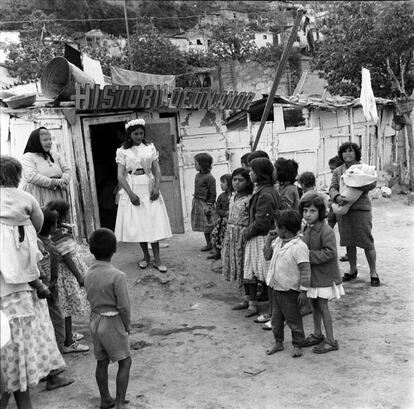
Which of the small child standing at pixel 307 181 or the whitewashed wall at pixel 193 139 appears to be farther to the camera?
the whitewashed wall at pixel 193 139

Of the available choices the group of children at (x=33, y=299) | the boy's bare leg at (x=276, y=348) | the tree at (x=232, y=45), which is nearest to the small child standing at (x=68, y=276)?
the group of children at (x=33, y=299)

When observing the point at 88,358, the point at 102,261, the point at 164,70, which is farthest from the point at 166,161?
the point at 164,70

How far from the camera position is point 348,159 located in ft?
19.5

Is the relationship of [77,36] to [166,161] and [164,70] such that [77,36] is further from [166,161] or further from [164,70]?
[166,161]

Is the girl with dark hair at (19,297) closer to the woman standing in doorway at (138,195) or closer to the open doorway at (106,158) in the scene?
the woman standing in doorway at (138,195)

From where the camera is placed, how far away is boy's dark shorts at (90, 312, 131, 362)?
333 cm

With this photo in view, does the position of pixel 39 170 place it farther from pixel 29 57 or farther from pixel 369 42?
pixel 29 57

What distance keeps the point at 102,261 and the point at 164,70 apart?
3020 centimetres

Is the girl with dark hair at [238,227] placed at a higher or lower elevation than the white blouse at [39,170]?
lower

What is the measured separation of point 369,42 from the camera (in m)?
13.7

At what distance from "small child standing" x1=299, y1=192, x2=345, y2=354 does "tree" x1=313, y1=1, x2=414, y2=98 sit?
1074 centimetres

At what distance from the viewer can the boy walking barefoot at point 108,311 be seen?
332cm

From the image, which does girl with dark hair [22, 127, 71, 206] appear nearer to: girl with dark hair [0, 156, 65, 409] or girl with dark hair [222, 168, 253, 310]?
girl with dark hair [222, 168, 253, 310]

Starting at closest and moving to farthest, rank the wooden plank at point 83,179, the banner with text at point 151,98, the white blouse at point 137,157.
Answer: the white blouse at point 137,157 < the banner with text at point 151,98 < the wooden plank at point 83,179
